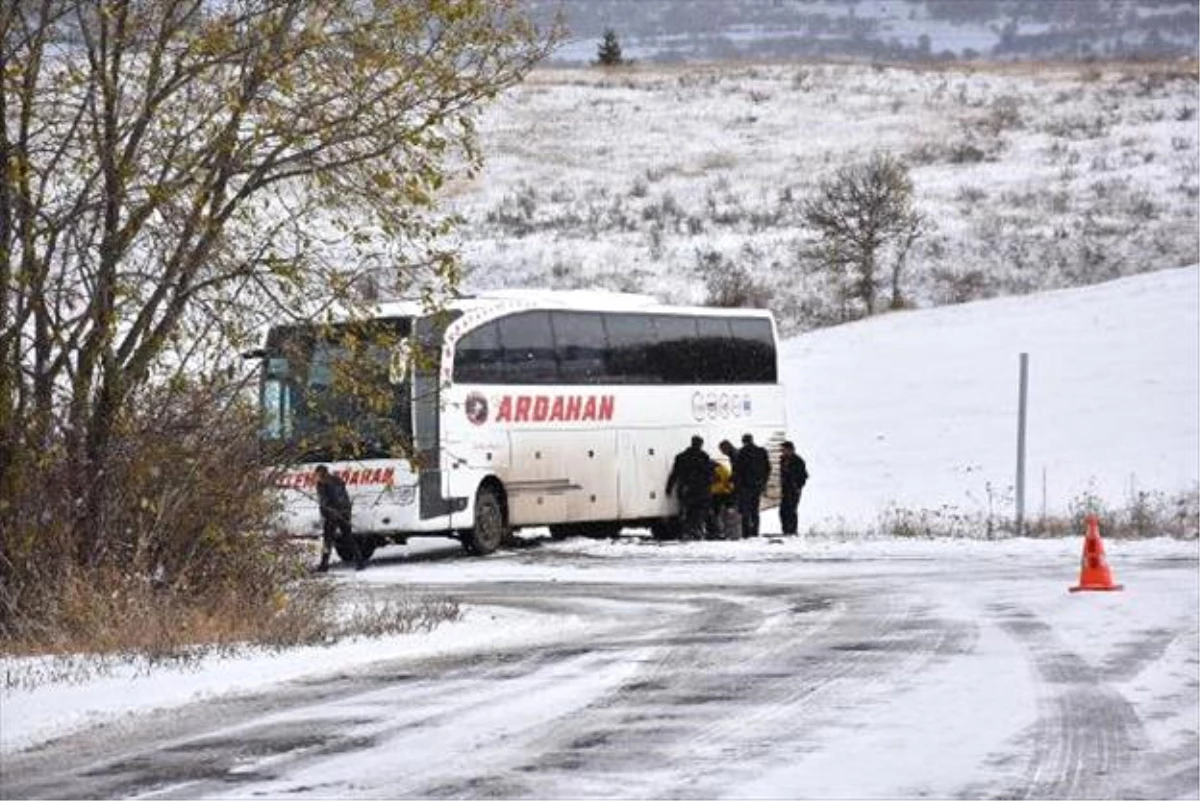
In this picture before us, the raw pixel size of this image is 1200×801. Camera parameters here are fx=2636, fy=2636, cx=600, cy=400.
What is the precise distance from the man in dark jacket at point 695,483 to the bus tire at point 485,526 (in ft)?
12.4

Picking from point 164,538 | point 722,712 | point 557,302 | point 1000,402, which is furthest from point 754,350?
point 722,712

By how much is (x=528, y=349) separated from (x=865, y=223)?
33.8 metres

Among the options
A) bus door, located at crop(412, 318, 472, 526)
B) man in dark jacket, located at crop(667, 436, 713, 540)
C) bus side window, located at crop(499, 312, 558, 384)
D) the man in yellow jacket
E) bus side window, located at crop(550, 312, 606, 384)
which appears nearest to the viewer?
bus door, located at crop(412, 318, 472, 526)

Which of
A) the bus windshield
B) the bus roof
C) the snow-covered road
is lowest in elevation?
the snow-covered road

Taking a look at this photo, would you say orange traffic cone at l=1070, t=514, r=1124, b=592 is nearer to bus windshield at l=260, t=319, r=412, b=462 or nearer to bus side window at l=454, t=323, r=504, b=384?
bus windshield at l=260, t=319, r=412, b=462

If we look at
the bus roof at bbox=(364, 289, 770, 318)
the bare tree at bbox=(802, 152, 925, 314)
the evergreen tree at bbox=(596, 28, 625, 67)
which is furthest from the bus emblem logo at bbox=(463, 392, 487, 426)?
the evergreen tree at bbox=(596, 28, 625, 67)

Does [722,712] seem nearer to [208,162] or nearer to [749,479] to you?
[208,162]

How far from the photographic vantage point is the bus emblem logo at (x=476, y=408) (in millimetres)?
34656

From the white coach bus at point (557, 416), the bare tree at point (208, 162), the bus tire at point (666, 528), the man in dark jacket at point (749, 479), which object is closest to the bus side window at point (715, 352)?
the white coach bus at point (557, 416)

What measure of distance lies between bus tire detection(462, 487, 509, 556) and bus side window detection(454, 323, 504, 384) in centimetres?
154

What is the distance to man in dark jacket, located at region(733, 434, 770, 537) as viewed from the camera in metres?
38.2

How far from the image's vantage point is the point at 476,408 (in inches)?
1372

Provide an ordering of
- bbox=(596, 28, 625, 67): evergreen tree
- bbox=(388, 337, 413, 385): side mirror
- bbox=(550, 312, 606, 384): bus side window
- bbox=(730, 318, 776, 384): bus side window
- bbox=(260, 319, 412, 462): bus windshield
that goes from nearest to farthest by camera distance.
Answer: bbox=(260, 319, 412, 462): bus windshield
bbox=(388, 337, 413, 385): side mirror
bbox=(550, 312, 606, 384): bus side window
bbox=(730, 318, 776, 384): bus side window
bbox=(596, 28, 625, 67): evergreen tree

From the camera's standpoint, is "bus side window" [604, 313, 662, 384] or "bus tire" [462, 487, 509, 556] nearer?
"bus tire" [462, 487, 509, 556]
